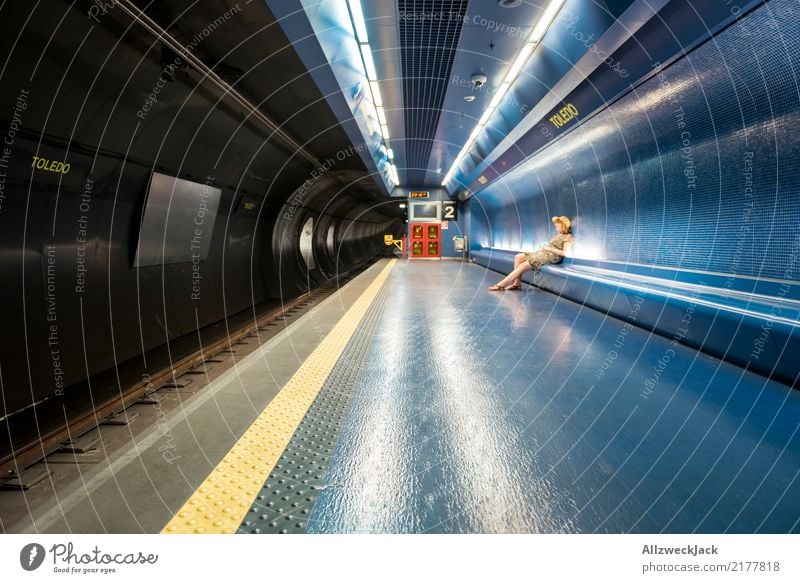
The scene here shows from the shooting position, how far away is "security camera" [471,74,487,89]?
19.8 ft

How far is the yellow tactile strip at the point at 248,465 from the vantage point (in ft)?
4.42

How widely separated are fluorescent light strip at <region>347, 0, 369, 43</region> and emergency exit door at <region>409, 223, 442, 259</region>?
13268mm

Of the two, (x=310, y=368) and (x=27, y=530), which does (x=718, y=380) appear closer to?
(x=310, y=368)

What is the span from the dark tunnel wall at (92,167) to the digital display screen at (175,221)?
0.14 m

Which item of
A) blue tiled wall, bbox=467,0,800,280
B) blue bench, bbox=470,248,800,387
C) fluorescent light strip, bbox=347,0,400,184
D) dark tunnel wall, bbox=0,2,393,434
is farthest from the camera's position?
fluorescent light strip, bbox=347,0,400,184

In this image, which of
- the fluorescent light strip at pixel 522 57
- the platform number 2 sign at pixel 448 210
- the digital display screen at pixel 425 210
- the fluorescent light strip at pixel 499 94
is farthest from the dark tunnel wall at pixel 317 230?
the fluorescent light strip at pixel 499 94

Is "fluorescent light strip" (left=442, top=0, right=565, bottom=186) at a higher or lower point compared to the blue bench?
higher

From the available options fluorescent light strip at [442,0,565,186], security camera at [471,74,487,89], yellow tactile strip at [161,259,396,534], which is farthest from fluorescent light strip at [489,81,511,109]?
yellow tactile strip at [161,259,396,534]

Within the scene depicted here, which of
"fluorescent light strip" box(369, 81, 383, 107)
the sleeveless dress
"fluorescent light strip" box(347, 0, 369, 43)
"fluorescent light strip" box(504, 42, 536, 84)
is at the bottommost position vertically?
the sleeveless dress

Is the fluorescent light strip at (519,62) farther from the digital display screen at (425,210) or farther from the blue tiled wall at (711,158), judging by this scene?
the digital display screen at (425,210)

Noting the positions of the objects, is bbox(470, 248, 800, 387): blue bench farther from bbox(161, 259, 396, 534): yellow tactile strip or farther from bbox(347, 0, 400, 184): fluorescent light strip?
bbox(347, 0, 400, 184): fluorescent light strip

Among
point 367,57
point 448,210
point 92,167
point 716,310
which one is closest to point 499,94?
point 367,57

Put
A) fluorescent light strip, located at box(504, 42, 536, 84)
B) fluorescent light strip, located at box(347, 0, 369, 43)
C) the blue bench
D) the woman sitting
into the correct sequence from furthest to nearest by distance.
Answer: the woman sitting
fluorescent light strip, located at box(504, 42, 536, 84)
fluorescent light strip, located at box(347, 0, 369, 43)
the blue bench

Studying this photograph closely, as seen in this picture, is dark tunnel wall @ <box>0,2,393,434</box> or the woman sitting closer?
dark tunnel wall @ <box>0,2,393,434</box>
